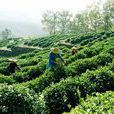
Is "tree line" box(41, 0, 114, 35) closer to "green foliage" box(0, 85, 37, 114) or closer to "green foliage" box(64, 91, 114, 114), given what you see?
"green foliage" box(0, 85, 37, 114)

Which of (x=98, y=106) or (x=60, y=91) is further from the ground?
(x=98, y=106)

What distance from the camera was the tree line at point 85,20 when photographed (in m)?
107

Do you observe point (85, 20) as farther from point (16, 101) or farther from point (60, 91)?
point (16, 101)

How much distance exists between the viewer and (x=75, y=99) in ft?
49.4

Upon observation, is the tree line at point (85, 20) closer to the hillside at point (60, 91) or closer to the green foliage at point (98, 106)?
the hillside at point (60, 91)

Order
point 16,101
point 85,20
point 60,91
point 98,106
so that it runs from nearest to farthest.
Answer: point 98,106 → point 16,101 → point 60,91 → point 85,20

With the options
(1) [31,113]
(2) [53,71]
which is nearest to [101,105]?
(1) [31,113]

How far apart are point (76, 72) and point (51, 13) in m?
120

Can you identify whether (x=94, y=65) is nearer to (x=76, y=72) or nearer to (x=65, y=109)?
(x=76, y=72)

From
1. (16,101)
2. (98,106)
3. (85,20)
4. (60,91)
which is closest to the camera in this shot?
(98,106)

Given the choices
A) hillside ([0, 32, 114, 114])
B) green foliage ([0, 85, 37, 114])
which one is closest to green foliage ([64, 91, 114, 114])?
hillside ([0, 32, 114, 114])

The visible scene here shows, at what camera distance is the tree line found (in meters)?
107

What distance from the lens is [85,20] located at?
11656cm

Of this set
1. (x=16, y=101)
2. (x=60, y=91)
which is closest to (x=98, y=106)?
(x=16, y=101)
